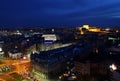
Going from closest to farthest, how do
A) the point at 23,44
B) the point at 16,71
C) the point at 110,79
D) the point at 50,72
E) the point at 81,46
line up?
the point at 110,79 < the point at 50,72 < the point at 16,71 < the point at 81,46 < the point at 23,44

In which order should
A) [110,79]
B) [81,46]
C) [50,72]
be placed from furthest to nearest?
[81,46], [50,72], [110,79]

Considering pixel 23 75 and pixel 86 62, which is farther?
pixel 23 75

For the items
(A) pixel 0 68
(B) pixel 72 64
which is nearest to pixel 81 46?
(B) pixel 72 64

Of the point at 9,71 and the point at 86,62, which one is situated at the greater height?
the point at 86,62

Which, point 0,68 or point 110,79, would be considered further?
point 0,68

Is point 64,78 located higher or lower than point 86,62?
lower

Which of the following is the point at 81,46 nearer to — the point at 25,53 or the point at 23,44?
the point at 25,53

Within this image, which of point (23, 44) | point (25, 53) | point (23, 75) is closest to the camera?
point (23, 75)

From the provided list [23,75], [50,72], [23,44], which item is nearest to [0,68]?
[23,75]

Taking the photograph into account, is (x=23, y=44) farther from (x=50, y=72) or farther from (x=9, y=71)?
(x=50, y=72)

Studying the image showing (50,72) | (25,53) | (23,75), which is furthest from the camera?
(25,53)
